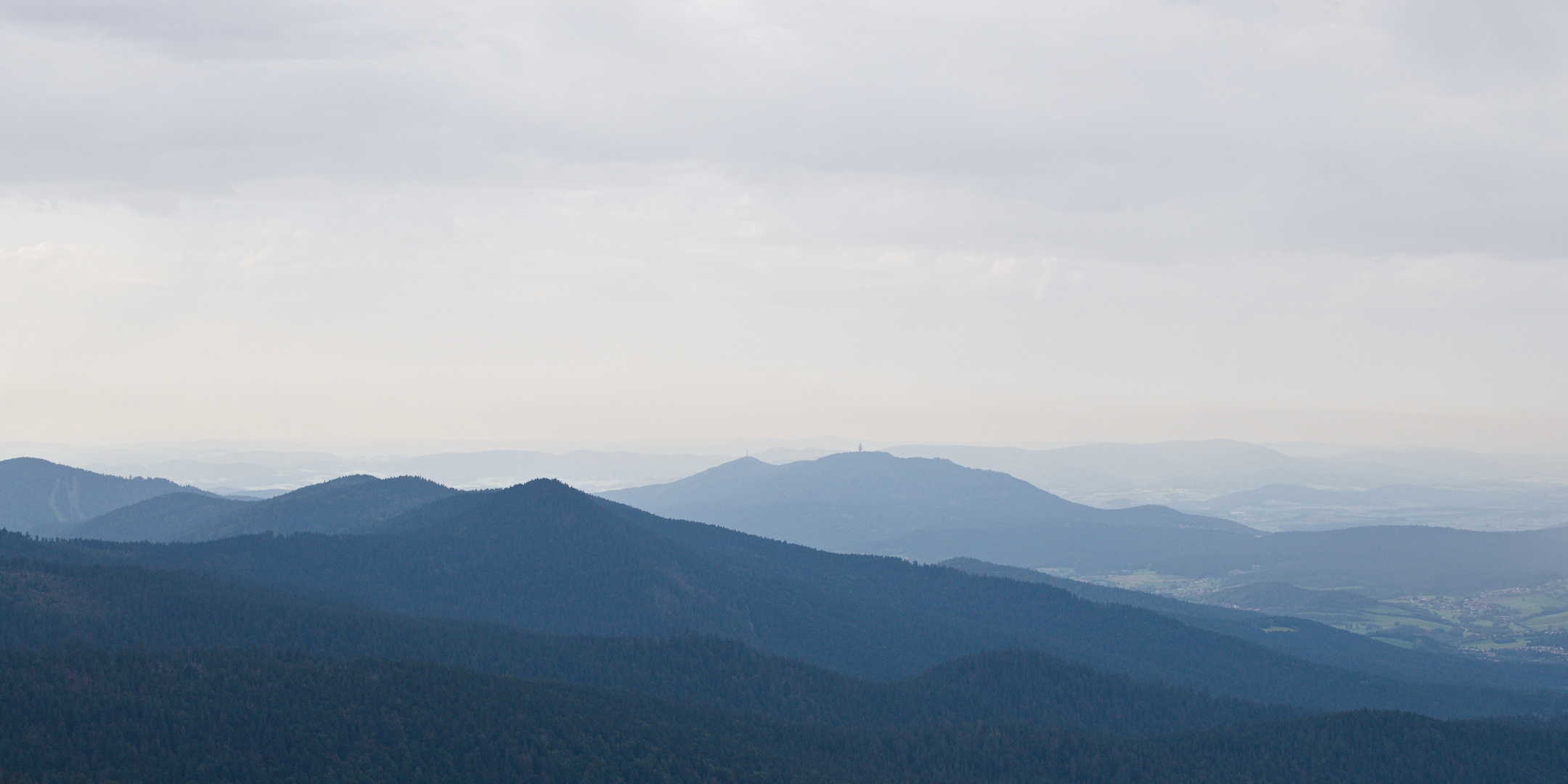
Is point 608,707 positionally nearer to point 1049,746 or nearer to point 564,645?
point 564,645

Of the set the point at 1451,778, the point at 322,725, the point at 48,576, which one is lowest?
the point at 1451,778

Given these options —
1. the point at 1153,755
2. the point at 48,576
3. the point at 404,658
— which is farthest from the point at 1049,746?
the point at 48,576

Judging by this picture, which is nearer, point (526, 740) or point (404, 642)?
point (526, 740)

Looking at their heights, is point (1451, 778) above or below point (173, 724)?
below

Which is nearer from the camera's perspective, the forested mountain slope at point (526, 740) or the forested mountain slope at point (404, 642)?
the forested mountain slope at point (526, 740)

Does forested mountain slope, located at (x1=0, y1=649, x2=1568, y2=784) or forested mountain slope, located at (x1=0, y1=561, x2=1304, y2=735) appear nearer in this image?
forested mountain slope, located at (x1=0, y1=649, x2=1568, y2=784)

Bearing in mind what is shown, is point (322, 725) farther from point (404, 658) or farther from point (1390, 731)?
point (1390, 731)

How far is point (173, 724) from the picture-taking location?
120188mm

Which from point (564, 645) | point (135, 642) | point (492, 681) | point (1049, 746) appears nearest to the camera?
point (492, 681)

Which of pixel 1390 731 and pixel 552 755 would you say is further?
pixel 1390 731

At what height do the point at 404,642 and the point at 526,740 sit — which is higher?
the point at 404,642

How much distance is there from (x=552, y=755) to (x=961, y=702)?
86.0 m

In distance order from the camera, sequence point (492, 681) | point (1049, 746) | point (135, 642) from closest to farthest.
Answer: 1. point (492, 681)
2. point (135, 642)
3. point (1049, 746)

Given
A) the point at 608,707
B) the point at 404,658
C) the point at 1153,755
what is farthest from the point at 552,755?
the point at 1153,755
